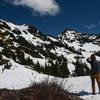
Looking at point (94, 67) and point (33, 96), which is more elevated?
point (94, 67)

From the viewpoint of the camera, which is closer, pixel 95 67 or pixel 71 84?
pixel 95 67

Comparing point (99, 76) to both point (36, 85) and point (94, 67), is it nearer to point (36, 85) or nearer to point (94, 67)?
point (94, 67)

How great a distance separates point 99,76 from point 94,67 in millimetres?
521

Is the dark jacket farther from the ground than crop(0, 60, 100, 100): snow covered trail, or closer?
farther from the ground

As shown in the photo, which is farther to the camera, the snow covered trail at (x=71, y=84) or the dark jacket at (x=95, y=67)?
the dark jacket at (x=95, y=67)

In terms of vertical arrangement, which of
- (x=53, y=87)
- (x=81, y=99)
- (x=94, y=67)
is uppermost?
(x=94, y=67)

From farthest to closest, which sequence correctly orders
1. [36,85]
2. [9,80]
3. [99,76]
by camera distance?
[9,80] → [99,76] → [36,85]

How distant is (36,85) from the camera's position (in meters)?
7.13

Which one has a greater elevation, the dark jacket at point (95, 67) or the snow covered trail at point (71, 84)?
the dark jacket at point (95, 67)

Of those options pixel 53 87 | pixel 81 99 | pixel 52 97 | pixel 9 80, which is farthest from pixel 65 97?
pixel 9 80

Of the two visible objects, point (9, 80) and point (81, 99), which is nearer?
point (81, 99)

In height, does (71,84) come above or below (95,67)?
below

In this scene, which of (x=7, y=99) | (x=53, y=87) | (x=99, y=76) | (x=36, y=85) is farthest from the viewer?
(x=99, y=76)

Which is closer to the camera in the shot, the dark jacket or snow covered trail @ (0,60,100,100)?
snow covered trail @ (0,60,100,100)
